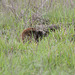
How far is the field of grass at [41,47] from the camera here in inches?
97.9

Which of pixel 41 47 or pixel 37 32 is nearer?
pixel 41 47

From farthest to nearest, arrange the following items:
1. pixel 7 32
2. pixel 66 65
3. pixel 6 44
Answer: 1. pixel 7 32
2. pixel 6 44
3. pixel 66 65

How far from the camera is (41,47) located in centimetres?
317

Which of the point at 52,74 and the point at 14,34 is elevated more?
the point at 14,34

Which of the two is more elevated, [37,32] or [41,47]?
[37,32]

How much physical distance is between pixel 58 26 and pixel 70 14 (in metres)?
0.65

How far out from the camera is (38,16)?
4.67 m

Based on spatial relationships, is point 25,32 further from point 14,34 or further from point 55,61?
point 55,61

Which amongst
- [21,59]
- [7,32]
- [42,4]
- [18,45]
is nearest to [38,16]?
[42,4]

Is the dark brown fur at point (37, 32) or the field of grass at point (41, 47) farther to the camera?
the dark brown fur at point (37, 32)

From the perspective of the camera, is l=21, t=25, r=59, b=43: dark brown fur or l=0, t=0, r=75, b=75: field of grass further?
l=21, t=25, r=59, b=43: dark brown fur

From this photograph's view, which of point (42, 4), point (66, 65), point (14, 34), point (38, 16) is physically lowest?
point (66, 65)

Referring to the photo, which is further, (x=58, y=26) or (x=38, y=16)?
(x=38, y=16)

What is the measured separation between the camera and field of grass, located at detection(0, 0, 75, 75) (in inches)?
97.9
